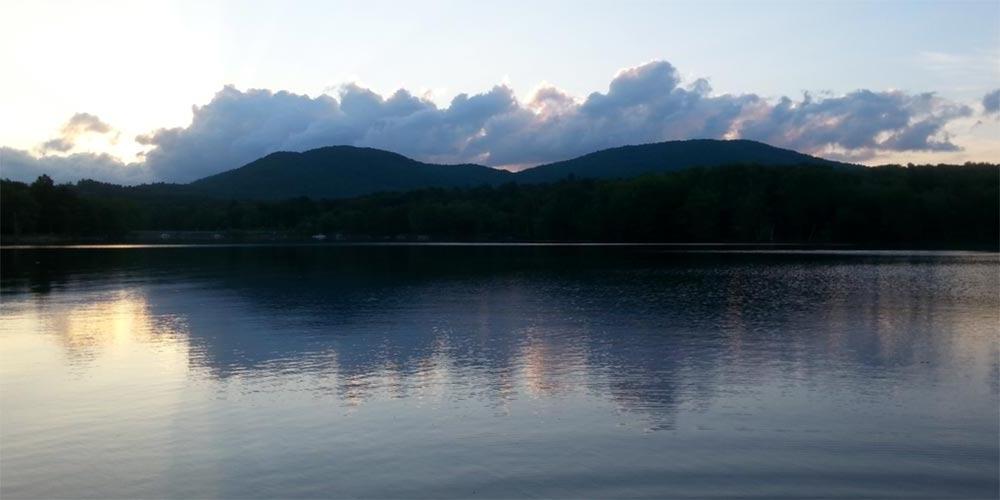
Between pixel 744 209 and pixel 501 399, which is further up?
pixel 744 209

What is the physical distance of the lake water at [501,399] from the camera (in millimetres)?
10859

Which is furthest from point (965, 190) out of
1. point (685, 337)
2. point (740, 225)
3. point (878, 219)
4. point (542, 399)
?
point (542, 399)

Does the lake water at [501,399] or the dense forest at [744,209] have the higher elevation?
the dense forest at [744,209]

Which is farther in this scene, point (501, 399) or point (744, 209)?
point (744, 209)

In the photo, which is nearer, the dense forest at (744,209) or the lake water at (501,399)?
the lake water at (501,399)

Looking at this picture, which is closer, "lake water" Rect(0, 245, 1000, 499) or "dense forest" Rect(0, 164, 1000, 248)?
"lake water" Rect(0, 245, 1000, 499)

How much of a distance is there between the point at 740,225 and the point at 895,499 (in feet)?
387

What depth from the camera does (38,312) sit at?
96.1 feet

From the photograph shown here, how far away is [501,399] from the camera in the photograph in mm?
15109

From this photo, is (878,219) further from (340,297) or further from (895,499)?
(895,499)

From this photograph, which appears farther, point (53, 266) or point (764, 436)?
point (53, 266)

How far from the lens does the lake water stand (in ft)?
35.6

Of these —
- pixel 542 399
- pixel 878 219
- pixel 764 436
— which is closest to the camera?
pixel 764 436

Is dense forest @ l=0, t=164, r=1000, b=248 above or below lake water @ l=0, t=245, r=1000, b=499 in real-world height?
above
